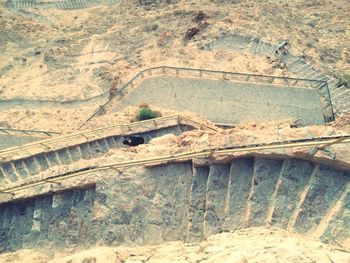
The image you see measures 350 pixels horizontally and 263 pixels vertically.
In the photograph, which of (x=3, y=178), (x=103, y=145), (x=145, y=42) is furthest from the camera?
(x=145, y=42)

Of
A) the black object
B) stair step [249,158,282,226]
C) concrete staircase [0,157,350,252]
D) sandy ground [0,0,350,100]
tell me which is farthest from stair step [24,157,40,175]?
stair step [249,158,282,226]

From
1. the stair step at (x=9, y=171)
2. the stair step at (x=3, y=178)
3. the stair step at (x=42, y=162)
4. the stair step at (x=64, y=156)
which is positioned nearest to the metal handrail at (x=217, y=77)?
the stair step at (x=64, y=156)

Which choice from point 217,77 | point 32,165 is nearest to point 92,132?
point 32,165

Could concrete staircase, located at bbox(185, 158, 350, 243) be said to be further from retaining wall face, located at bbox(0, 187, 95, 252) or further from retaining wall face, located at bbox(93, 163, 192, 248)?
retaining wall face, located at bbox(0, 187, 95, 252)

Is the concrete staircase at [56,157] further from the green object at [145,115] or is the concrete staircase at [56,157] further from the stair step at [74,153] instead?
the green object at [145,115]

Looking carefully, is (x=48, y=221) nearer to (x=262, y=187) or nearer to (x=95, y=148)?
(x=95, y=148)

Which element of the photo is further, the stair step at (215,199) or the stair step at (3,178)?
the stair step at (3,178)

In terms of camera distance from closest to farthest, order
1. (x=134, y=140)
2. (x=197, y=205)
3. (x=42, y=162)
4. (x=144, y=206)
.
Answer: (x=197, y=205) < (x=144, y=206) < (x=42, y=162) < (x=134, y=140)
